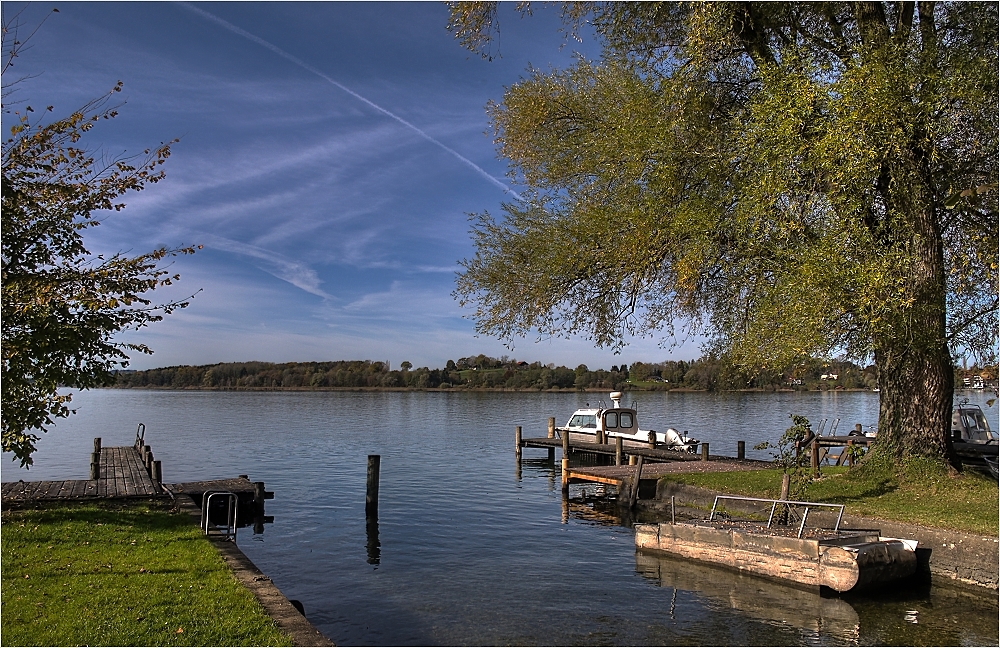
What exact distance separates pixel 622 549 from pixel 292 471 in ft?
64.8

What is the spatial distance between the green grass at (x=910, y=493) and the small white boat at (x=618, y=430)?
46.9 ft

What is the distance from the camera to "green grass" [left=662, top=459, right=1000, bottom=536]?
14.4 metres

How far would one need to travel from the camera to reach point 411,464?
122 ft

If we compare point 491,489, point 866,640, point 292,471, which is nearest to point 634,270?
point 866,640

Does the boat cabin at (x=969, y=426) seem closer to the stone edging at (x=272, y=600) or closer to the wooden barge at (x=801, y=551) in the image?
the wooden barge at (x=801, y=551)

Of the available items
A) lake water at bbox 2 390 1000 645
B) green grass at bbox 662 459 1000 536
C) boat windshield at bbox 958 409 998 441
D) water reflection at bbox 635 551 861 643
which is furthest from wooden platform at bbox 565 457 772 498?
boat windshield at bbox 958 409 998 441

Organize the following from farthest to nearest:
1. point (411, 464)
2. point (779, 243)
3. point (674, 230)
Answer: point (411, 464)
point (674, 230)
point (779, 243)

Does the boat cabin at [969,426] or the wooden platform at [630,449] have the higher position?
the boat cabin at [969,426]

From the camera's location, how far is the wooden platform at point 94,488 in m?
17.1

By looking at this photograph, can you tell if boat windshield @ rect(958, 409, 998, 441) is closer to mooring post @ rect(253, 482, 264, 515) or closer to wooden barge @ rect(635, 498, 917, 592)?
wooden barge @ rect(635, 498, 917, 592)

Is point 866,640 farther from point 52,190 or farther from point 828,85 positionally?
point 52,190

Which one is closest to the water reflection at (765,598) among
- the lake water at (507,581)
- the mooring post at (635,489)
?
the lake water at (507,581)

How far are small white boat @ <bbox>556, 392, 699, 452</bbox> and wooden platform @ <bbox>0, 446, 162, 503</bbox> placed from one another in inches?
717

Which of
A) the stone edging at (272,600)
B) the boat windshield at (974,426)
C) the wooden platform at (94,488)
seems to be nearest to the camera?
the stone edging at (272,600)
